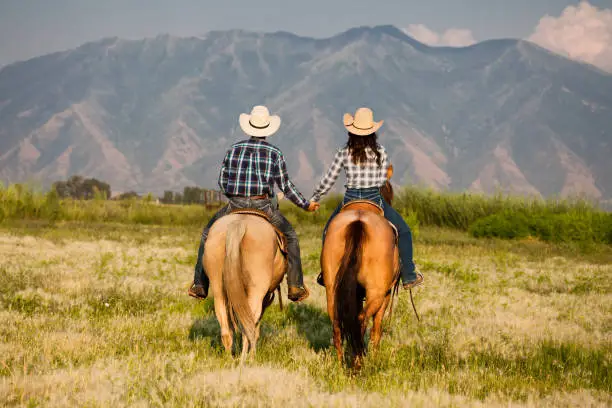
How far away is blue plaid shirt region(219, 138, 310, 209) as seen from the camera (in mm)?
7035

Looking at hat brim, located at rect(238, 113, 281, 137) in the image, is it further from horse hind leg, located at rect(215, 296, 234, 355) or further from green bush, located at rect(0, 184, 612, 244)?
green bush, located at rect(0, 184, 612, 244)

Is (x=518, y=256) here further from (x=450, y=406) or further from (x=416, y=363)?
(x=450, y=406)

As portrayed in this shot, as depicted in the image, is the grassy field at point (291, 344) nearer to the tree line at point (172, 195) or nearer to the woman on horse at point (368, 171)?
the woman on horse at point (368, 171)

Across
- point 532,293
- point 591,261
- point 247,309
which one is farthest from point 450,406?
point 591,261

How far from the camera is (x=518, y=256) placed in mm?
19250

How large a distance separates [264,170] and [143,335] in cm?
266

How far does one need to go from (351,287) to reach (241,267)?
3.70 feet

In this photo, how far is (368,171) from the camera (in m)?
7.21

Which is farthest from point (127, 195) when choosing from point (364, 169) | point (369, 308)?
point (369, 308)

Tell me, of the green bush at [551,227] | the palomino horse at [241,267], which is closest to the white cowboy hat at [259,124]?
the palomino horse at [241,267]

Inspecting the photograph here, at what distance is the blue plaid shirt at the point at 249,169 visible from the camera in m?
7.04

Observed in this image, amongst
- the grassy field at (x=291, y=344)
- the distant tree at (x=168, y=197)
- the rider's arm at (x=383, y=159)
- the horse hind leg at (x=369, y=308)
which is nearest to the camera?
the grassy field at (x=291, y=344)

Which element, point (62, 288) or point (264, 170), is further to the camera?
point (62, 288)

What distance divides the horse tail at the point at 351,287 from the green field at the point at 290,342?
35 cm
